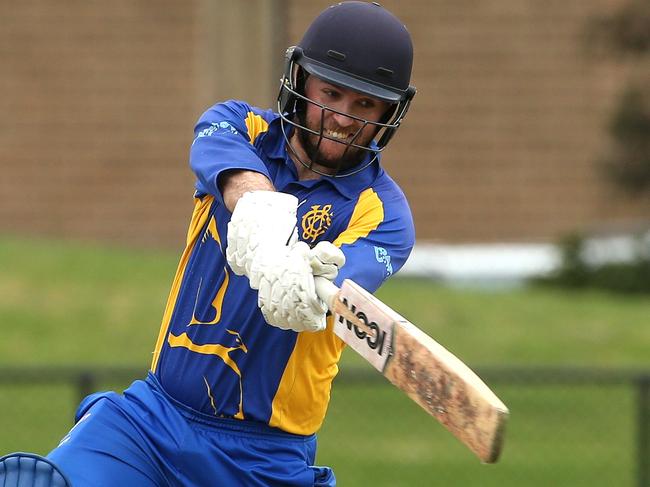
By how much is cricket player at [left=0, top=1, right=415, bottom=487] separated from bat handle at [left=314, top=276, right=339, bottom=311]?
211 mm

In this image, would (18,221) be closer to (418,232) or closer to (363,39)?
(418,232)

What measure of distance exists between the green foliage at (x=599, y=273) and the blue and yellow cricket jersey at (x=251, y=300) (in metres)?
12.1

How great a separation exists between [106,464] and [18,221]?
657 inches

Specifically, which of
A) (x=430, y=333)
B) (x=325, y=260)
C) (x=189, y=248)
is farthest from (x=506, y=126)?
(x=325, y=260)

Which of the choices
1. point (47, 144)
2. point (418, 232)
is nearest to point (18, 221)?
point (47, 144)

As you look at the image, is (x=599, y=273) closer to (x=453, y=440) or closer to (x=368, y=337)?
(x=453, y=440)

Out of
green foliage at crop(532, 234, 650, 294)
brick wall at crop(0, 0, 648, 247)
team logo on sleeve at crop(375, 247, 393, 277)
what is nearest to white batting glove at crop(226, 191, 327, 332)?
team logo on sleeve at crop(375, 247, 393, 277)

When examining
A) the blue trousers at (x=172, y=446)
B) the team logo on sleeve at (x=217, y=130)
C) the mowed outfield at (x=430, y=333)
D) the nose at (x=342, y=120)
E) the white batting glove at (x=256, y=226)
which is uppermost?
the nose at (x=342, y=120)

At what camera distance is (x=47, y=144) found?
66.2 feet

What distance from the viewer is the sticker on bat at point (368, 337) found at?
3.70 m

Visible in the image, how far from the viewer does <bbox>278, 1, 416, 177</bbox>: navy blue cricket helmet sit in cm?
423

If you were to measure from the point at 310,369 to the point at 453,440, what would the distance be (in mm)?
5731

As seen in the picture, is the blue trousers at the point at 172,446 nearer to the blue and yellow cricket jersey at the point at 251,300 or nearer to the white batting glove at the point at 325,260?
the blue and yellow cricket jersey at the point at 251,300

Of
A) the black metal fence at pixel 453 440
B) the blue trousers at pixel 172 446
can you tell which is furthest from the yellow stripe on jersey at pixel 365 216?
the black metal fence at pixel 453 440
